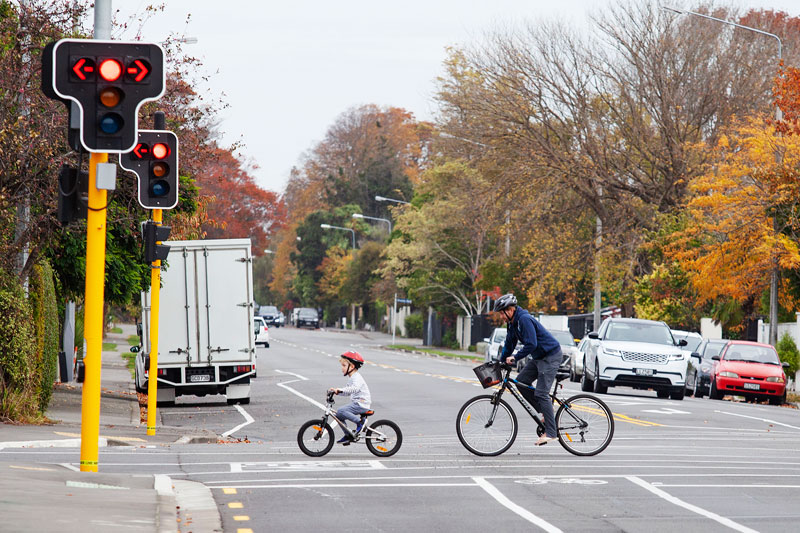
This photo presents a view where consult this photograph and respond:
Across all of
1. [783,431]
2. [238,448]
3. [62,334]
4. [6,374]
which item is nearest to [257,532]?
[238,448]

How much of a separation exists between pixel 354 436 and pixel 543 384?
2337 millimetres

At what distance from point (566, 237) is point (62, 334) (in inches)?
803

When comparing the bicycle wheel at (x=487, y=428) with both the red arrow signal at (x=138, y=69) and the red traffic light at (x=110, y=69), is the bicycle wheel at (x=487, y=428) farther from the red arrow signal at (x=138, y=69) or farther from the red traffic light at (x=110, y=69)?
the red traffic light at (x=110, y=69)

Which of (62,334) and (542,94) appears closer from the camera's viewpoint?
(62,334)

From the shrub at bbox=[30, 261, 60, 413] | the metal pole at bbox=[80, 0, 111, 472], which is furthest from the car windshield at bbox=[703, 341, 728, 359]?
the metal pole at bbox=[80, 0, 111, 472]

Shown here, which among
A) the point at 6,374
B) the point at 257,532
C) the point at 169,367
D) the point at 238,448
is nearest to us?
the point at 257,532

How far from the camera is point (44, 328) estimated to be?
68.6 ft

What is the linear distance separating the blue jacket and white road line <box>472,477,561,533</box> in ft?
7.96

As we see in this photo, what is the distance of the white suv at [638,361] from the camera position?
92.9 feet

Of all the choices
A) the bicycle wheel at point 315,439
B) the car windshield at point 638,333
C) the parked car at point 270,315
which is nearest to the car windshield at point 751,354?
the car windshield at point 638,333

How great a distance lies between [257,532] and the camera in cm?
924

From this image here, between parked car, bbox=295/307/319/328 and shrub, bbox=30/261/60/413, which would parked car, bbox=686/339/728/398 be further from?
parked car, bbox=295/307/319/328

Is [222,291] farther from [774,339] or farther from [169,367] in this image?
[774,339]

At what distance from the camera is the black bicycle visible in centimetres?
1490
